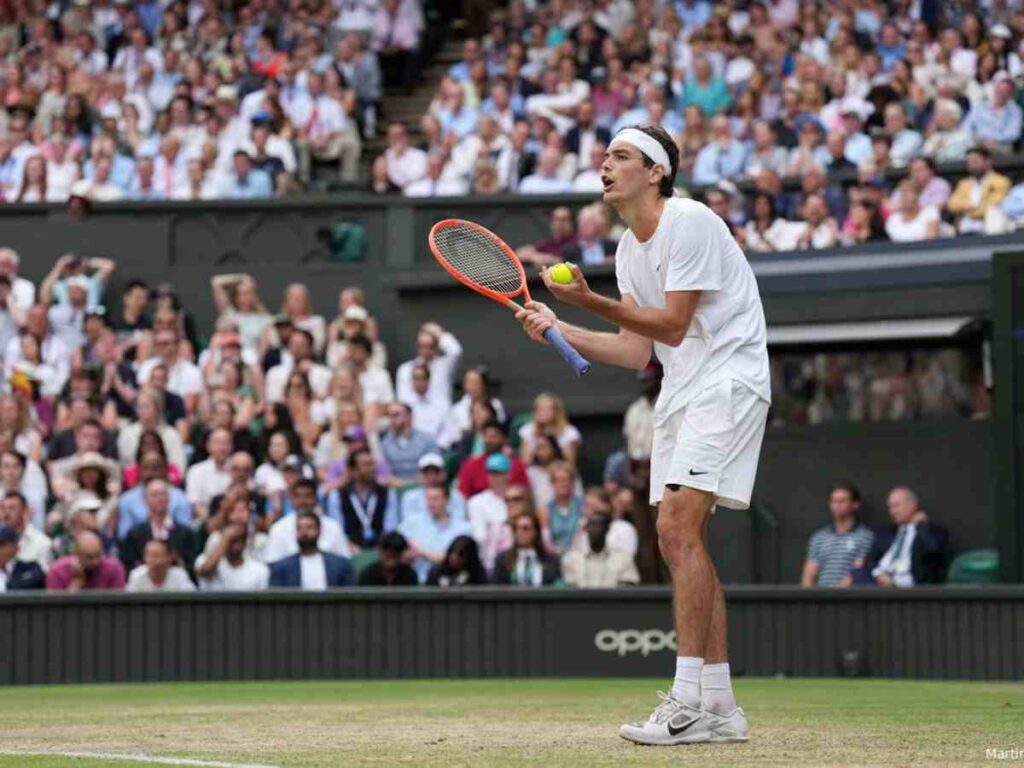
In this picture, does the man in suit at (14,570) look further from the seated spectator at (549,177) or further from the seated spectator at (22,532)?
the seated spectator at (549,177)

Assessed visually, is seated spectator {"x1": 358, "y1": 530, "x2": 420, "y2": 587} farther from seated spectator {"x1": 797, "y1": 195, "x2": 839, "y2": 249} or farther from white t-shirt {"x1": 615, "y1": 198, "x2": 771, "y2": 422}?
white t-shirt {"x1": 615, "y1": 198, "x2": 771, "y2": 422}

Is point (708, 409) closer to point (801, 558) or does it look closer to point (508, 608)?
point (508, 608)

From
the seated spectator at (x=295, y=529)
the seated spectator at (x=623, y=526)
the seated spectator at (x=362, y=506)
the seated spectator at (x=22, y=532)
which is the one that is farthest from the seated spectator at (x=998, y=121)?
the seated spectator at (x=22, y=532)

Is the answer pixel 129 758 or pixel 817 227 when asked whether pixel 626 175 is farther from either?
pixel 817 227

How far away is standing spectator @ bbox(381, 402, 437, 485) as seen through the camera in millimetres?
17172

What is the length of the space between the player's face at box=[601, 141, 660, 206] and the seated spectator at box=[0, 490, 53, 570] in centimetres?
892

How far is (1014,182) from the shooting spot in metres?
17.6

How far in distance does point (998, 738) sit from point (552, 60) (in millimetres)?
15593

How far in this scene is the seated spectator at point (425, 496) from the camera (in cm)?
→ 1606

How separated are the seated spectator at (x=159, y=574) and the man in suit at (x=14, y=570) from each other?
2.24ft

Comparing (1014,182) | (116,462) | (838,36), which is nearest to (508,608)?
(116,462)

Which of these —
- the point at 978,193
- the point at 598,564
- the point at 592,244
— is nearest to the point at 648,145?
the point at 598,564

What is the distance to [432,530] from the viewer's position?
15969mm

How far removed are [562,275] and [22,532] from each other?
928 centimetres
